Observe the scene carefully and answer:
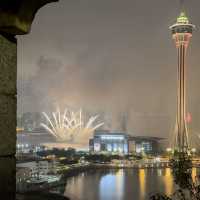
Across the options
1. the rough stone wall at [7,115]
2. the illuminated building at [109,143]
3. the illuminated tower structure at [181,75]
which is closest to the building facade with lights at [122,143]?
the illuminated building at [109,143]

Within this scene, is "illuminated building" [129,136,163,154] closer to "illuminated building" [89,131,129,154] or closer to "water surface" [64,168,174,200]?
"illuminated building" [89,131,129,154]

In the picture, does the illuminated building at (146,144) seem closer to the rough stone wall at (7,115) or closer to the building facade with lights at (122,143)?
the building facade with lights at (122,143)

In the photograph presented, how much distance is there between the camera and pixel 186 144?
40.1 metres

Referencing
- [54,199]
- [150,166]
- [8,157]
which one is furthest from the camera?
[150,166]

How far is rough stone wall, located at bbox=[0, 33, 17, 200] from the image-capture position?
0.96 metres

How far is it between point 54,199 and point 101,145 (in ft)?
92.0

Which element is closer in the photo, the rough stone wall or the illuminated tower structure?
the rough stone wall

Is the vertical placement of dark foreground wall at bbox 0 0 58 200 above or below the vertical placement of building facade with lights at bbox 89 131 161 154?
above

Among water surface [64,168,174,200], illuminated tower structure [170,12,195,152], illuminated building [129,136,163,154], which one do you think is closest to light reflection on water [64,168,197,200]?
water surface [64,168,174,200]

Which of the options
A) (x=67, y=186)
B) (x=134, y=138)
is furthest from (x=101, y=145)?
(x=67, y=186)

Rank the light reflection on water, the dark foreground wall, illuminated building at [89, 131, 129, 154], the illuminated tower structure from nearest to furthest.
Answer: the dark foreground wall → the light reflection on water → the illuminated tower structure → illuminated building at [89, 131, 129, 154]

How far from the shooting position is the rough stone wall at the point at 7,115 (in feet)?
3.15

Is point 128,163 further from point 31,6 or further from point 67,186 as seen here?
point 31,6

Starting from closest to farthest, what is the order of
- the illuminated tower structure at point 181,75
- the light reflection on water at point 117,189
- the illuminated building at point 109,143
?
the light reflection on water at point 117,189
the illuminated tower structure at point 181,75
the illuminated building at point 109,143
